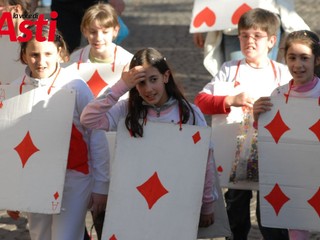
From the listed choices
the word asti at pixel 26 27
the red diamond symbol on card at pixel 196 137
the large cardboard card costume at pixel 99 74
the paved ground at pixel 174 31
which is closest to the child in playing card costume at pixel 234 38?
the large cardboard card costume at pixel 99 74

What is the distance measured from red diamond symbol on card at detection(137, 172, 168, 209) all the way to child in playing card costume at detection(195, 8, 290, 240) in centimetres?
77

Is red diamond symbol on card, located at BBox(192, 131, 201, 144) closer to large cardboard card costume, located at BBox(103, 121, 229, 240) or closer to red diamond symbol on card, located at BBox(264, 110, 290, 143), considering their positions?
large cardboard card costume, located at BBox(103, 121, 229, 240)

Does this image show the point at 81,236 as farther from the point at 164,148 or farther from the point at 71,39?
the point at 71,39

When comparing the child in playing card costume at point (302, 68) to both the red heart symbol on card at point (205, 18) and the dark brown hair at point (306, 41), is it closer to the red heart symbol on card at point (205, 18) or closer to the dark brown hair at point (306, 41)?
the dark brown hair at point (306, 41)

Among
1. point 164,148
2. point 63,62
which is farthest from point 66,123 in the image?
point 63,62

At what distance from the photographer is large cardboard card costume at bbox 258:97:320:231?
195 inches

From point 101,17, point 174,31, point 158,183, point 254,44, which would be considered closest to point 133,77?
point 158,183

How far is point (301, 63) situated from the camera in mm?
5258

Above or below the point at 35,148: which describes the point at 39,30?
above

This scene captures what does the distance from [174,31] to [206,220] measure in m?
10.0

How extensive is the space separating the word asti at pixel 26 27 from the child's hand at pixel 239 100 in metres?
1.00

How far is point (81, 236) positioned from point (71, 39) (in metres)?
2.24

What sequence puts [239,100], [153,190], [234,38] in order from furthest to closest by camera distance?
[234,38]
[239,100]
[153,190]

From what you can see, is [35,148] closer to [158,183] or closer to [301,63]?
[158,183]
